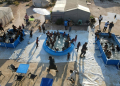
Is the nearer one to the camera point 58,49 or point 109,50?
point 109,50

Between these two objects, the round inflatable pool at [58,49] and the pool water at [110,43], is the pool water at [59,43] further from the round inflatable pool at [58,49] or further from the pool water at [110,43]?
the pool water at [110,43]

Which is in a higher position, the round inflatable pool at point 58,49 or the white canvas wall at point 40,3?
the white canvas wall at point 40,3

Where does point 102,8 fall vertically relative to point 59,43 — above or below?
above

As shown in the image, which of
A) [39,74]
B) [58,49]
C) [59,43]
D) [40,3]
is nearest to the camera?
[39,74]

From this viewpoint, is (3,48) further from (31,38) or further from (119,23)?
(119,23)

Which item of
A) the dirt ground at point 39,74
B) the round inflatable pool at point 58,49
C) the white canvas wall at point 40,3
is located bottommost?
the dirt ground at point 39,74

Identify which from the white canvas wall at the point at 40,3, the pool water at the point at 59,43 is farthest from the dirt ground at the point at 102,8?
the white canvas wall at the point at 40,3

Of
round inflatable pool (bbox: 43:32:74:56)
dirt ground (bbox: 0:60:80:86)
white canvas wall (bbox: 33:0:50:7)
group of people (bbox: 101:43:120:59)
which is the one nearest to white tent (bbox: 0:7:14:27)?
white canvas wall (bbox: 33:0:50:7)

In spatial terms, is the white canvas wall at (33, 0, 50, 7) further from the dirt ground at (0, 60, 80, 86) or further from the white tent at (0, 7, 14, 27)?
the dirt ground at (0, 60, 80, 86)

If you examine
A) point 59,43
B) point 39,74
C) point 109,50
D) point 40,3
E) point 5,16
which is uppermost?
point 40,3

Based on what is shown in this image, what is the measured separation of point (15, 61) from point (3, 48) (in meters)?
2.58

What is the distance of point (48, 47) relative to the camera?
11.0 meters

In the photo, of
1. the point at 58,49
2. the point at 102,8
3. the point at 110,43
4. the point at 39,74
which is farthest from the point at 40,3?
the point at 39,74

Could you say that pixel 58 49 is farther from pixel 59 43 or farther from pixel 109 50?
pixel 109 50
